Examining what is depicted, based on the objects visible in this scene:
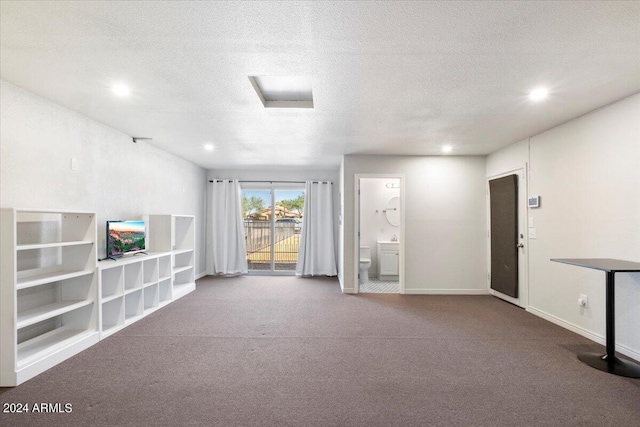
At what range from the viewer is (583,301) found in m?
3.34

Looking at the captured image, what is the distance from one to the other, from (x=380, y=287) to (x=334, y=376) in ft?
11.5

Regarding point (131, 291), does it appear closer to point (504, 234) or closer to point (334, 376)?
point (334, 376)

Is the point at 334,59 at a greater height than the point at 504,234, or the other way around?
the point at 334,59

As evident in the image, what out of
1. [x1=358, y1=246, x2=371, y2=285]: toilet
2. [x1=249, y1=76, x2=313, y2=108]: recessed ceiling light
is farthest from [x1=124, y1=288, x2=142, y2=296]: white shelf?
[x1=358, y1=246, x2=371, y2=285]: toilet

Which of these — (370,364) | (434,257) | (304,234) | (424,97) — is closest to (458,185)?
(434,257)

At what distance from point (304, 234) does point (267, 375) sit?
14.8ft

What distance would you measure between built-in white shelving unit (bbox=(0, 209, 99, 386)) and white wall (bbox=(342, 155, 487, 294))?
3593 millimetres

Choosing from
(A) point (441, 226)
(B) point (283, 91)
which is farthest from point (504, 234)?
(B) point (283, 91)

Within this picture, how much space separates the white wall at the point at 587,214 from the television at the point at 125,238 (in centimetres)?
538

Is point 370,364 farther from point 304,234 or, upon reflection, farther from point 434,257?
point 304,234

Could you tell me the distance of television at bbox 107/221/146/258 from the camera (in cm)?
373

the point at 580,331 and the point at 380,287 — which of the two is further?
the point at 380,287

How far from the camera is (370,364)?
106 inches

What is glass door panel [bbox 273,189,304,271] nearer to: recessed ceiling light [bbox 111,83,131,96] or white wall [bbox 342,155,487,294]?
white wall [bbox 342,155,487,294]
